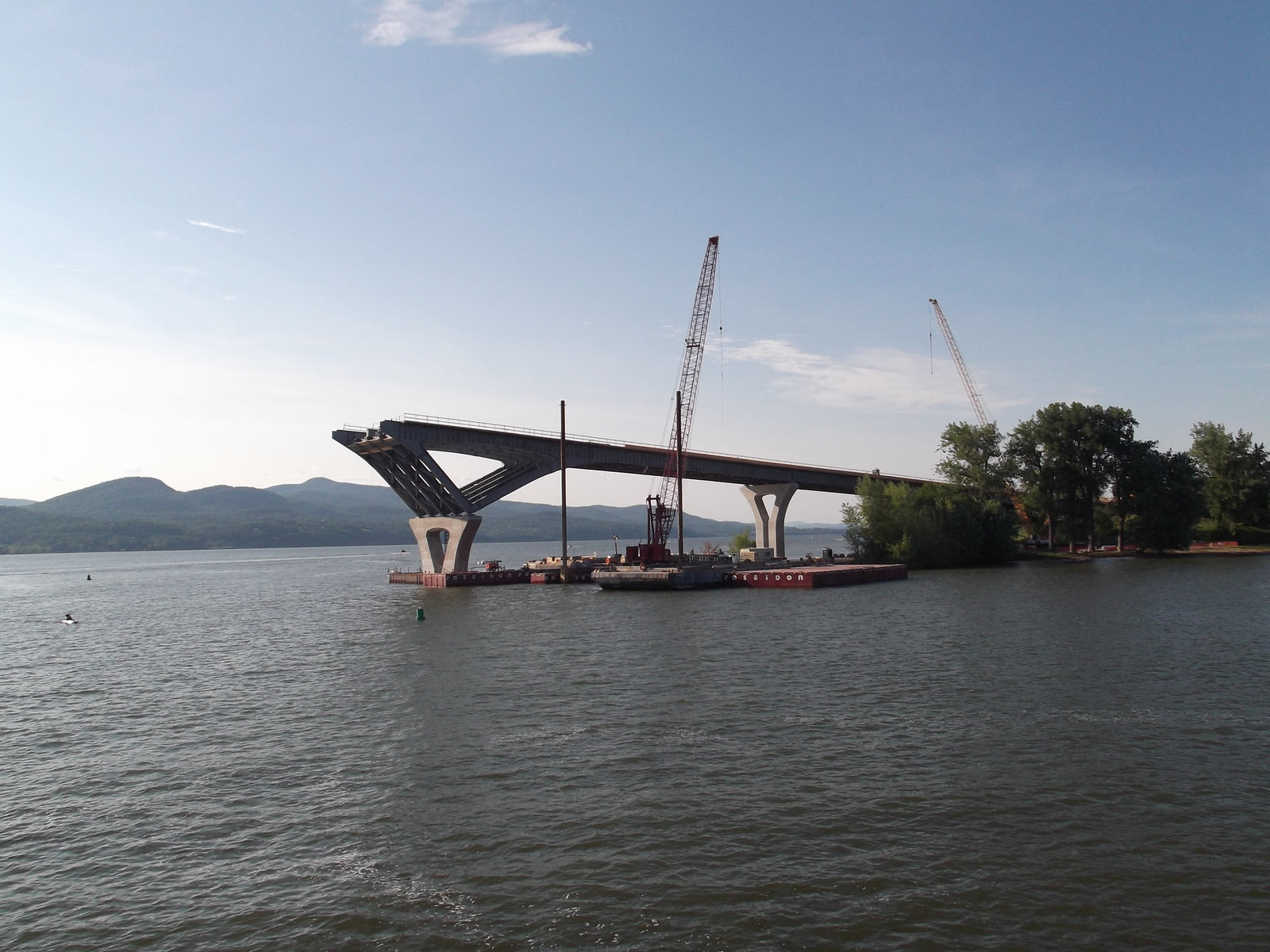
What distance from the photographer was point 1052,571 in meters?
106

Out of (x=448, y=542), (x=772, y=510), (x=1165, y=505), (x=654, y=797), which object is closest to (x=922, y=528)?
(x=772, y=510)

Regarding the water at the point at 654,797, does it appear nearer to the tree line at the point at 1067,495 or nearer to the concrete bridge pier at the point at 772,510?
the tree line at the point at 1067,495

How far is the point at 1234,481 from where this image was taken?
152m

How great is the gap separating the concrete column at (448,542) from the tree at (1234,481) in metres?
131

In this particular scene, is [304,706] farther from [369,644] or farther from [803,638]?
[803,638]

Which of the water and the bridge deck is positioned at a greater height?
the bridge deck

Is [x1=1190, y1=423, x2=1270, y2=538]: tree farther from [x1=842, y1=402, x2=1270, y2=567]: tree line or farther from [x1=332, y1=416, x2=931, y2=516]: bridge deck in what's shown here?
[x1=332, y1=416, x2=931, y2=516]: bridge deck

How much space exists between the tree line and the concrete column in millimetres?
52991

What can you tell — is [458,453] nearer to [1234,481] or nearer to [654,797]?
[654,797]

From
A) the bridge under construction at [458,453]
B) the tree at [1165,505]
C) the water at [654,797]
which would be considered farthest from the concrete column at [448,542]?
the tree at [1165,505]

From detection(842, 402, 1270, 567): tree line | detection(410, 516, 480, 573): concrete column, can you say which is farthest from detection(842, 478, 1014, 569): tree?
detection(410, 516, 480, 573): concrete column

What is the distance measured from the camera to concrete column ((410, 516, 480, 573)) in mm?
99312

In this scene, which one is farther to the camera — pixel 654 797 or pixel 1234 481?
pixel 1234 481

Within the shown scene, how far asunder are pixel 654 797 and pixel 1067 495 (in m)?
138
